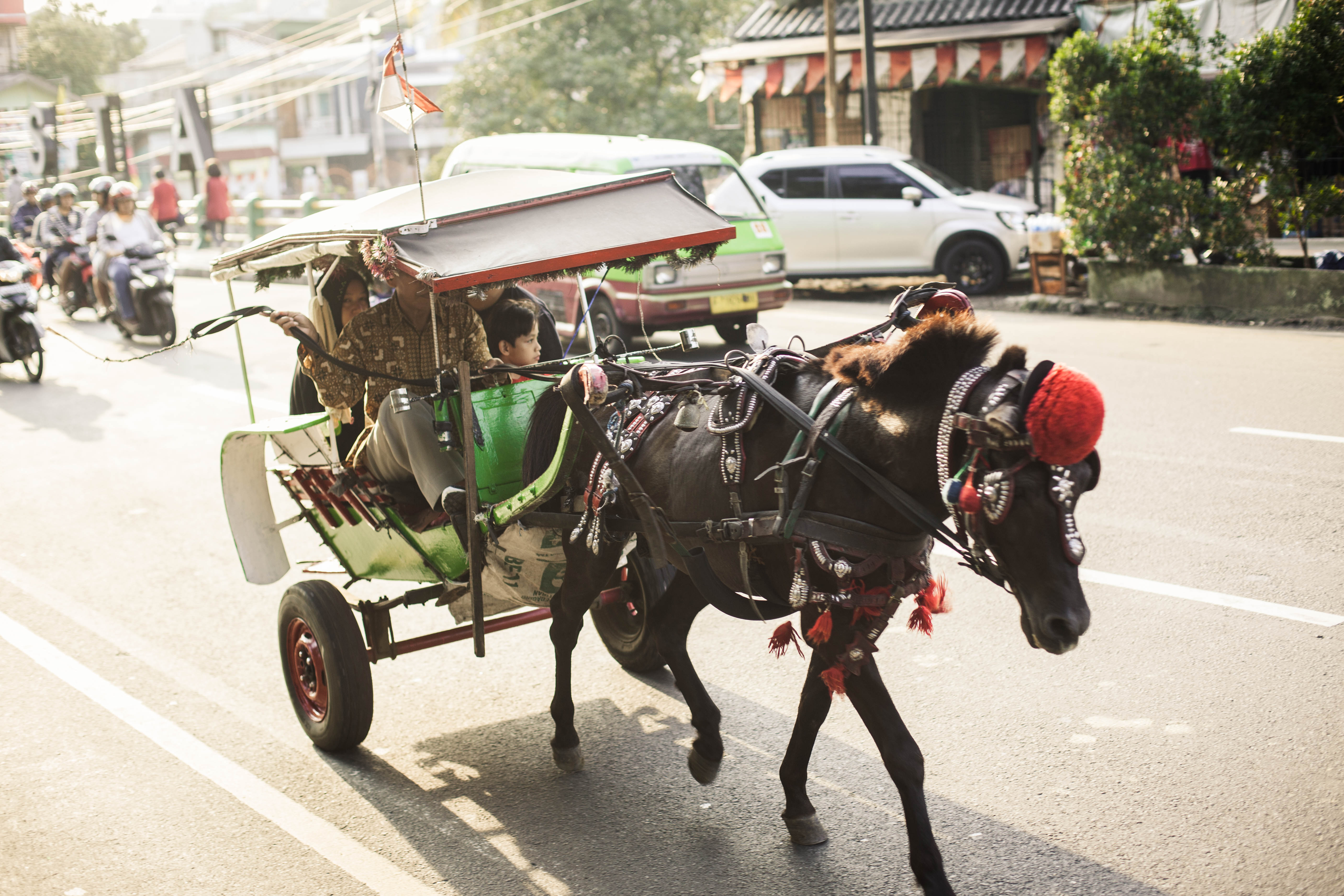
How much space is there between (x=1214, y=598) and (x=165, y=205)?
2122cm

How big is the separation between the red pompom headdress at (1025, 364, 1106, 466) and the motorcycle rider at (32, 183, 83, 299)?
16.2 meters

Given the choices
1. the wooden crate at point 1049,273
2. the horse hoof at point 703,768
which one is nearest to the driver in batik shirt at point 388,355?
the horse hoof at point 703,768

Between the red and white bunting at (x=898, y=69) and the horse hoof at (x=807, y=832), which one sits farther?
the red and white bunting at (x=898, y=69)

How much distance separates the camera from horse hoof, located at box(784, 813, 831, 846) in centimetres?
372

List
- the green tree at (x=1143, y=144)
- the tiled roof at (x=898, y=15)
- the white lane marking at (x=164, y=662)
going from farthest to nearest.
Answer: the tiled roof at (x=898, y=15) < the green tree at (x=1143, y=144) < the white lane marking at (x=164, y=662)

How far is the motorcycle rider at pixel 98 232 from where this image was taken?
48.8 ft

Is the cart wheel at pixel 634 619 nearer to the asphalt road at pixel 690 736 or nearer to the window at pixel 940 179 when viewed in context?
the asphalt road at pixel 690 736

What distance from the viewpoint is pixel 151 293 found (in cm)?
1445

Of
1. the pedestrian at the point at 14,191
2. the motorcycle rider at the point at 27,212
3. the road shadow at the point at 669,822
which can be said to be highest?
the pedestrian at the point at 14,191

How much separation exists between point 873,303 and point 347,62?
3537 cm

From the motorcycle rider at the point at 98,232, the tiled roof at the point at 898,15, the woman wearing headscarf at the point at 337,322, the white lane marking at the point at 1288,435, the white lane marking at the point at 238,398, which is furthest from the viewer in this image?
the tiled roof at the point at 898,15

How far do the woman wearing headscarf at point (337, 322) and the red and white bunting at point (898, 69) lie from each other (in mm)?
13815

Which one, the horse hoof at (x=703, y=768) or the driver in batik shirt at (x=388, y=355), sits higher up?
the driver in batik shirt at (x=388, y=355)

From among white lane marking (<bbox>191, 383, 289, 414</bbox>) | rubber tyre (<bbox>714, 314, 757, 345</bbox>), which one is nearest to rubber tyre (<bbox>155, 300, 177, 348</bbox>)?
white lane marking (<bbox>191, 383, 289, 414</bbox>)
